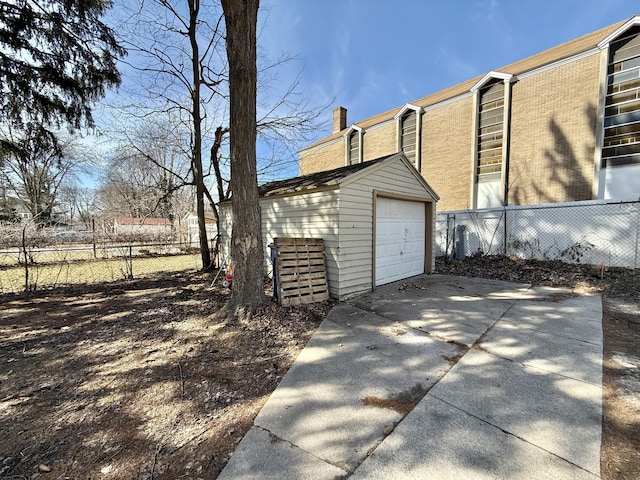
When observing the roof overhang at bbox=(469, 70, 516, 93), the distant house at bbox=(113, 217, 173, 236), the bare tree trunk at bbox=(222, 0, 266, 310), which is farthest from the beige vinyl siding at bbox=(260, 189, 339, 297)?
the roof overhang at bbox=(469, 70, 516, 93)

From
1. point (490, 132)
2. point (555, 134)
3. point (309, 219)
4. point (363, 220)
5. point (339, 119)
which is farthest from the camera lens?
point (339, 119)

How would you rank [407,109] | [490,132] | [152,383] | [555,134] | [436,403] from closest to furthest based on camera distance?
[436,403]
[152,383]
[555,134]
[490,132]
[407,109]

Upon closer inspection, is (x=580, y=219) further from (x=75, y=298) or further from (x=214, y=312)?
(x=75, y=298)

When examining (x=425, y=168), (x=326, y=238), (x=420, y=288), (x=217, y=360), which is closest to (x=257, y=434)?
(x=217, y=360)

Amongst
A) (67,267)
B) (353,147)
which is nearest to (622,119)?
(353,147)

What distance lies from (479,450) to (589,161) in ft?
45.1

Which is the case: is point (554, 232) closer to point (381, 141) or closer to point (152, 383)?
point (381, 141)

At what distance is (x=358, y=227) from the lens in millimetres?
6012

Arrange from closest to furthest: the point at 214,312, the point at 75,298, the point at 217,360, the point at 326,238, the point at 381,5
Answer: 1. the point at 217,360
2. the point at 214,312
3. the point at 326,238
4. the point at 75,298
5. the point at 381,5

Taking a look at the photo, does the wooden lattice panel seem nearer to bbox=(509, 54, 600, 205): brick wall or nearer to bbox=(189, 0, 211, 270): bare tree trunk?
bbox=(189, 0, 211, 270): bare tree trunk

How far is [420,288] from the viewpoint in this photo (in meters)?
6.78

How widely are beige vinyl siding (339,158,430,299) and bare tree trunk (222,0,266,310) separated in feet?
6.02

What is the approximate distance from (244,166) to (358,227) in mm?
2689

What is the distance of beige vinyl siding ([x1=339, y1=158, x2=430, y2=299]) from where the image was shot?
571 centimetres
